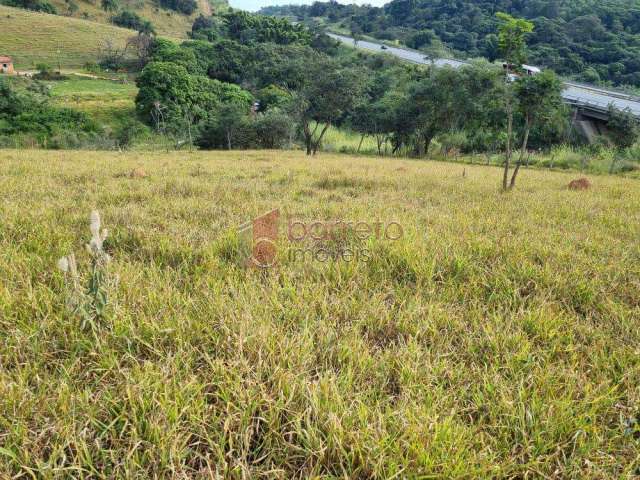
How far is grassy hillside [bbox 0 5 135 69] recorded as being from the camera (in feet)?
207

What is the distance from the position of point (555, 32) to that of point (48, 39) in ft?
314

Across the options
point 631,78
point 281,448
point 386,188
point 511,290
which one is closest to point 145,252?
point 281,448

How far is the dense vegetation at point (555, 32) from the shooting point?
5428cm

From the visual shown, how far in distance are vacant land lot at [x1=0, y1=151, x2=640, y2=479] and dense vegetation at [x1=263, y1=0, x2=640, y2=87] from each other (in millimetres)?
38481

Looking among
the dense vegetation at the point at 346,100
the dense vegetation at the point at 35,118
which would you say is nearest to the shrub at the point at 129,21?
the dense vegetation at the point at 346,100

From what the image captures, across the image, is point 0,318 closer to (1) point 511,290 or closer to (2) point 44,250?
(2) point 44,250

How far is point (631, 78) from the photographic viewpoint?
169 ft

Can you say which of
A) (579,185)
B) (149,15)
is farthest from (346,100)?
(149,15)

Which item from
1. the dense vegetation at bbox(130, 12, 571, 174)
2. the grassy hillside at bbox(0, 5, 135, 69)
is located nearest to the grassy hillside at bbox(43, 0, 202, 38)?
the grassy hillside at bbox(0, 5, 135, 69)

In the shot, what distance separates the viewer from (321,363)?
5.37 feet

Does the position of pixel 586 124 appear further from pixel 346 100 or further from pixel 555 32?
pixel 555 32

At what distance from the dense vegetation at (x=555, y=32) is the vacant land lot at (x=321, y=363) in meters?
38.5

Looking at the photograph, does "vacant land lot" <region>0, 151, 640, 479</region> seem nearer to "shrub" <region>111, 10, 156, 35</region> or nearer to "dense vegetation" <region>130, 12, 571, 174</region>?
"dense vegetation" <region>130, 12, 571, 174</region>

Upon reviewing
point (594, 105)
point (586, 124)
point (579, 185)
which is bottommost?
point (579, 185)
